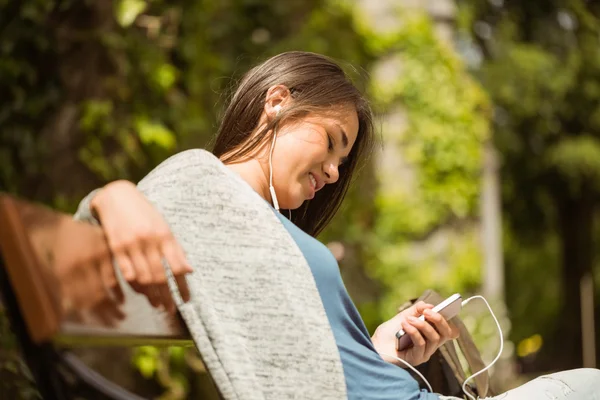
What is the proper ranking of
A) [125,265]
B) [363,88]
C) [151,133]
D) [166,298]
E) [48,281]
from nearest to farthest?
1. [48,281]
2. [125,265]
3. [166,298]
4. [363,88]
5. [151,133]

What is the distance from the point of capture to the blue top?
4.93 ft

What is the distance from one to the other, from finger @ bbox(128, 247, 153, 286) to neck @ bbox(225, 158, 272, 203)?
57 cm

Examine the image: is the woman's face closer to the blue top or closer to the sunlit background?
the blue top

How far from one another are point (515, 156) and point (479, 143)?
6.70 meters

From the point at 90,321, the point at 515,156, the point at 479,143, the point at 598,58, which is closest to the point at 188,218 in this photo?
the point at 90,321

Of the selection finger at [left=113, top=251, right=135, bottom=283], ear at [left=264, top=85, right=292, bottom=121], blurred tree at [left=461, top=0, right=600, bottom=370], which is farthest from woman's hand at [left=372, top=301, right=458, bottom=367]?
blurred tree at [left=461, top=0, right=600, bottom=370]

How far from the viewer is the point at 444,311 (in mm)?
1877

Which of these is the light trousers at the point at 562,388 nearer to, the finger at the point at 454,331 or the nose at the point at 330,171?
the finger at the point at 454,331

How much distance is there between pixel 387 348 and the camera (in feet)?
6.33

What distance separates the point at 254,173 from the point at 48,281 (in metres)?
0.76

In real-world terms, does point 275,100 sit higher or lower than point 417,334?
higher

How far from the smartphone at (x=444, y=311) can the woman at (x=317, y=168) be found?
2cm

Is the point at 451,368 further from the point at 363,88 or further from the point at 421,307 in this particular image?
the point at 363,88

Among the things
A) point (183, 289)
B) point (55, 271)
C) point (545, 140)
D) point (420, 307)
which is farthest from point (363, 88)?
point (545, 140)
